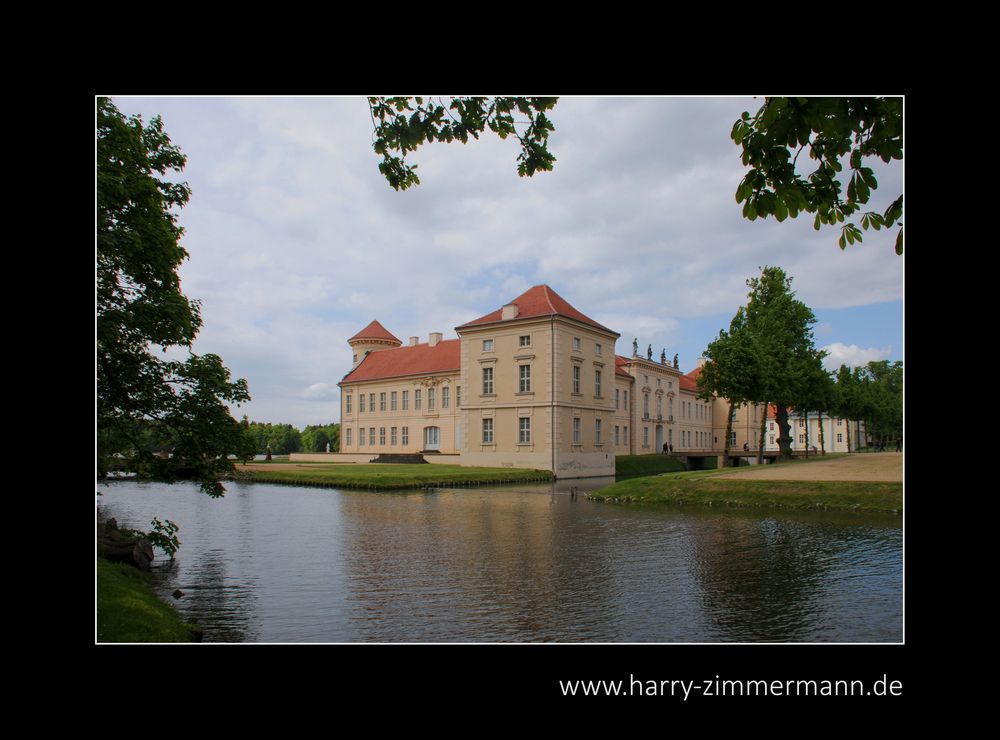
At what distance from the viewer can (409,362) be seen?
55.1 m

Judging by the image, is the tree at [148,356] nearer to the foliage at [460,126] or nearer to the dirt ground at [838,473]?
the foliage at [460,126]

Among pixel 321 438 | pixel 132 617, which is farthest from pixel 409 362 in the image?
pixel 132 617

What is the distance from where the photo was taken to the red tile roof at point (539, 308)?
138 ft

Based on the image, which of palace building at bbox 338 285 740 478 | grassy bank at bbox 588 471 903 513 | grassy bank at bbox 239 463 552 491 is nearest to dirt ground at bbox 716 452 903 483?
grassy bank at bbox 588 471 903 513

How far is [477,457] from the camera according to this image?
43.4 meters

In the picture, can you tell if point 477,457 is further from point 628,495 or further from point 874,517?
point 874,517

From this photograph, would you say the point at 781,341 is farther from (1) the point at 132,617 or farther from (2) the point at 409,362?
(1) the point at 132,617

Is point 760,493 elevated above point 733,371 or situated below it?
below

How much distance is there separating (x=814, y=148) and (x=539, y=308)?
124ft

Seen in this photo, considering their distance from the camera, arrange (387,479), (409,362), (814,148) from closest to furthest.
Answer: (814,148), (387,479), (409,362)

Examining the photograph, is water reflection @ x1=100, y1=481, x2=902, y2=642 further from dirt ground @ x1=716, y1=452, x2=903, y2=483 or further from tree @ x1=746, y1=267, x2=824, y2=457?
tree @ x1=746, y1=267, x2=824, y2=457

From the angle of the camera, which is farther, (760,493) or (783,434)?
(783,434)

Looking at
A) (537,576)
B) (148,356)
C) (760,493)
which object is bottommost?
(760,493)
